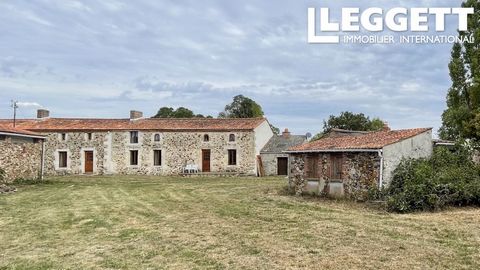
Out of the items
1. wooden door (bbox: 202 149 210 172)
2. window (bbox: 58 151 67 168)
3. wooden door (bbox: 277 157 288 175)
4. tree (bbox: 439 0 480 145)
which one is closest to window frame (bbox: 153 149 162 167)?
wooden door (bbox: 202 149 210 172)

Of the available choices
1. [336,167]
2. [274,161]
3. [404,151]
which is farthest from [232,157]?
[404,151]

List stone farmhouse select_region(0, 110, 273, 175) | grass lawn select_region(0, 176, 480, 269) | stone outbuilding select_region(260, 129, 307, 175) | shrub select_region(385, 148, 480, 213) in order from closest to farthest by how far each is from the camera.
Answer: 1. grass lawn select_region(0, 176, 480, 269)
2. shrub select_region(385, 148, 480, 213)
3. stone farmhouse select_region(0, 110, 273, 175)
4. stone outbuilding select_region(260, 129, 307, 175)

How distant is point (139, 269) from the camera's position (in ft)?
24.4

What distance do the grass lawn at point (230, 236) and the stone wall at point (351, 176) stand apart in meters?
0.90

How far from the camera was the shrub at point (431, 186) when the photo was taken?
44.5 ft

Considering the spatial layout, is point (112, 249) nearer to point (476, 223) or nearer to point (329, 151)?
point (476, 223)

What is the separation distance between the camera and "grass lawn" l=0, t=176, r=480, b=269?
782 centimetres

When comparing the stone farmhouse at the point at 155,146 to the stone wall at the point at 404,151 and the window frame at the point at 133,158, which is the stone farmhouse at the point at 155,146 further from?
the stone wall at the point at 404,151

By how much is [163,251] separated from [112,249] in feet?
3.66

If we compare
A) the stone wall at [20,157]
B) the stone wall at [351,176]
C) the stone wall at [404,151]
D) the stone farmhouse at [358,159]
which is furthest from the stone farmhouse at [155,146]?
the stone wall at [404,151]

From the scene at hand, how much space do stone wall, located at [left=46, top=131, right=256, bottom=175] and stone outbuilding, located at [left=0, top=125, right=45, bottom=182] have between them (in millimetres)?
11130

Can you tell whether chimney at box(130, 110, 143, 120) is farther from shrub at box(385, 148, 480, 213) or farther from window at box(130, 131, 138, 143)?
shrub at box(385, 148, 480, 213)

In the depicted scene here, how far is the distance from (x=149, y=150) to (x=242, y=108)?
22820mm

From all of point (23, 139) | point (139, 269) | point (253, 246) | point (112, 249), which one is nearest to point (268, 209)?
point (253, 246)
